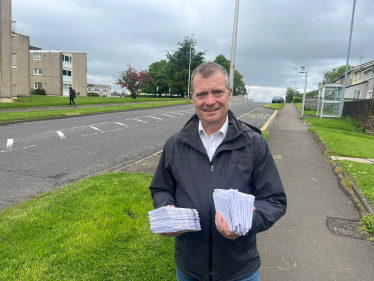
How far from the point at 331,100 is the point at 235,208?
22962 millimetres

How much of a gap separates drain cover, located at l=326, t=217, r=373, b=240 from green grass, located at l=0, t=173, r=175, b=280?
7.87ft

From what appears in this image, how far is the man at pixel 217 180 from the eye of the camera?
1.68 metres

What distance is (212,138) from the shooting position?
1892 millimetres

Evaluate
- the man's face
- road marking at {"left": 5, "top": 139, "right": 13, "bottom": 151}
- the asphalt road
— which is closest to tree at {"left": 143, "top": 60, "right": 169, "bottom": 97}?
the asphalt road

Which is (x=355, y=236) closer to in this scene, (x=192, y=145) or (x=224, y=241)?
(x=224, y=241)

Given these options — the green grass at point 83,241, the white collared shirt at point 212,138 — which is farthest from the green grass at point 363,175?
the white collared shirt at point 212,138

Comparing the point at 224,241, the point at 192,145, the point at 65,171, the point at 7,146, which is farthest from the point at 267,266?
the point at 7,146

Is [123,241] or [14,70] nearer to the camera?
[123,241]

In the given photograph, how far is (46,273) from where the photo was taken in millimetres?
2680

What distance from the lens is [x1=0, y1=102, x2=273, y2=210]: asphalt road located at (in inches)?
223

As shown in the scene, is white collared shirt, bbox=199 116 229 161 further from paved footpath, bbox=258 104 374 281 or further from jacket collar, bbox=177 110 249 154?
paved footpath, bbox=258 104 374 281

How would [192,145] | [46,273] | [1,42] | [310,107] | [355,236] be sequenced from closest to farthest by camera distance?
[192,145] < [46,273] < [355,236] < [1,42] < [310,107]

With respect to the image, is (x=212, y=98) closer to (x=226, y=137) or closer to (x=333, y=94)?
(x=226, y=137)

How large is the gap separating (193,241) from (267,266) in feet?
5.99
